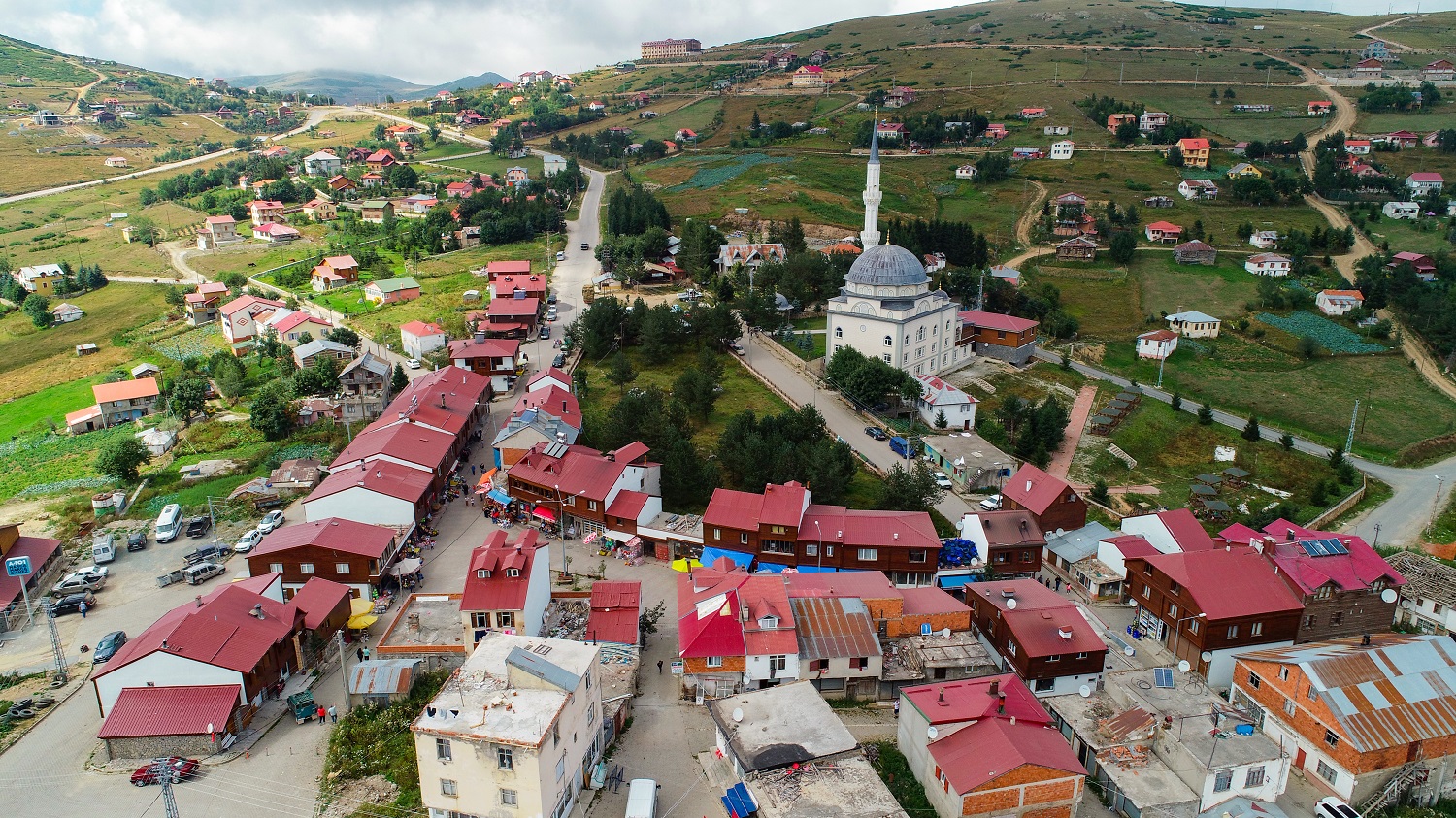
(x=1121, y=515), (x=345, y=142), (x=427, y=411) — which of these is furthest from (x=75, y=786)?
(x=345, y=142)

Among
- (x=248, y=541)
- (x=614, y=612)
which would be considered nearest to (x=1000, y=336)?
(x=614, y=612)

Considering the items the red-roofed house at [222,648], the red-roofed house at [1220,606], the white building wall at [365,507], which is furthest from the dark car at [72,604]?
the red-roofed house at [1220,606]

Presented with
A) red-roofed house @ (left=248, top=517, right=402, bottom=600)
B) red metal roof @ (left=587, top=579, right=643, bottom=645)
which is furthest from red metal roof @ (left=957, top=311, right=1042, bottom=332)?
red-roofed house @ (left=248, top=517, right=402, bottom=600)

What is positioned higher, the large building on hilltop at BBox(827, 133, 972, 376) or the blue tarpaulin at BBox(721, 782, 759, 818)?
the large building on hilltop at BBox(827, 133, 972, 376)

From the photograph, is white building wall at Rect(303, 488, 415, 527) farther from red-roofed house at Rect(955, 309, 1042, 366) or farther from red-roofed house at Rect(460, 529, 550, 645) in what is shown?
red-roofed house at Rect(955, 309, 1042, 366)

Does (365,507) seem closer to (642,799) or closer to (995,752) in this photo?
(642,799)

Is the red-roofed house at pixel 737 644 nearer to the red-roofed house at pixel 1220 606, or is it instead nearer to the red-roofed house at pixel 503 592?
the red-roofed house at pixel 503 592

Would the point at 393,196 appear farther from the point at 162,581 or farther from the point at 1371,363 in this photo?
the point at 1371,363
